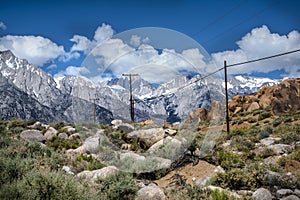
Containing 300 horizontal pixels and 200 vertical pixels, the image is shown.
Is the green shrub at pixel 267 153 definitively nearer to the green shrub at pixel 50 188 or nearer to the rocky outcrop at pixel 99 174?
the rocky outcrop at pixel 99 174

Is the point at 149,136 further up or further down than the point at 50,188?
further up

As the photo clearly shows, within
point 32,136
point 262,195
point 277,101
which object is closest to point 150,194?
point 262,195

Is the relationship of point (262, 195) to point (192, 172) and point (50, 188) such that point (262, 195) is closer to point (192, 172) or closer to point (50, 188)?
point (192, 172)

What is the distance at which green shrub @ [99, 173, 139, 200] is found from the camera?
270 inches

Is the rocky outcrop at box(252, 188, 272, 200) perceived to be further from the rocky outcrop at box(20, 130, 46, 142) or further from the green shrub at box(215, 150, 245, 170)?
the rocky outcrop at box(20, 130, 46, 142)

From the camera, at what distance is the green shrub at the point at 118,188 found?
6865 mm

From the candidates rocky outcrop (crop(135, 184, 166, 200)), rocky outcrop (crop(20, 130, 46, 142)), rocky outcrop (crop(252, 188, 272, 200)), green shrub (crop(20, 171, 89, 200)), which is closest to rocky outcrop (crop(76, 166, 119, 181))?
rocky outcrop (crop(135, 184, 166, 200))

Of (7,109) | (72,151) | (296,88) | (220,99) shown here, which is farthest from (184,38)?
(7,109)

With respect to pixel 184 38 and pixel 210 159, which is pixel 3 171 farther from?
pixel 210 159

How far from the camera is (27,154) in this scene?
9812 millimetres

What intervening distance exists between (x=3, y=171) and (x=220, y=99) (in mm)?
6072

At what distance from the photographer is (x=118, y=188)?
6941 mm

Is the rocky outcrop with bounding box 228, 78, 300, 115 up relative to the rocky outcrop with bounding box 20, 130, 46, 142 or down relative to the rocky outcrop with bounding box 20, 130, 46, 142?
up

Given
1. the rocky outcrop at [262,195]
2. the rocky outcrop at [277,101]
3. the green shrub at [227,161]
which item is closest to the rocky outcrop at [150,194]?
the rocky outcrop at [262,195]
